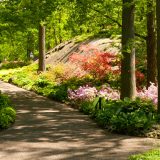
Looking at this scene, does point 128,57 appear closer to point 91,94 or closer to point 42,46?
point 91,94

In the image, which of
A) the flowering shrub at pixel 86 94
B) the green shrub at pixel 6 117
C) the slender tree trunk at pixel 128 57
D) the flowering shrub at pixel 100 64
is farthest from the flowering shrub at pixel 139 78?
the green shrub at pixel 6 117

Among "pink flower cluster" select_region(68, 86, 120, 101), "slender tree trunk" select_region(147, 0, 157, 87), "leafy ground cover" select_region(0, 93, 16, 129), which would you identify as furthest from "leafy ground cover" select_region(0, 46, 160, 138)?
"leafy ground cover" select_region(0, 93, 16, 129)

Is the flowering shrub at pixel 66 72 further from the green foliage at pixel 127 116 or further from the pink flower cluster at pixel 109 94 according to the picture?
the green foliage at pixel 127 116

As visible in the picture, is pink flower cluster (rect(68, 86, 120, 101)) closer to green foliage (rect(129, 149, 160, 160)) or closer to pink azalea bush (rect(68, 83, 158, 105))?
pink azalea bush (rect(68, 83, 158, 105))

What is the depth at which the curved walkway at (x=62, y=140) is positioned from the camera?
9.20 meters

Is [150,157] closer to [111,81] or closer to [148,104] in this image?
[148,104]

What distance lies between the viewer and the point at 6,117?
41.9ft

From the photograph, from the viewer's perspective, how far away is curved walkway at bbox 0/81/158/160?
9.20m

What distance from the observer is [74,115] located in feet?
48.7

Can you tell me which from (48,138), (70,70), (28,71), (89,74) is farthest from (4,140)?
(28,71)

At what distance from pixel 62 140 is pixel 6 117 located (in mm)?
2876

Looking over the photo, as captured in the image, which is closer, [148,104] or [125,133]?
[125,133]

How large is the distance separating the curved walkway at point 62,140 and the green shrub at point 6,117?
0.22 meters

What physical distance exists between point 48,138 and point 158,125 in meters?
3.34
